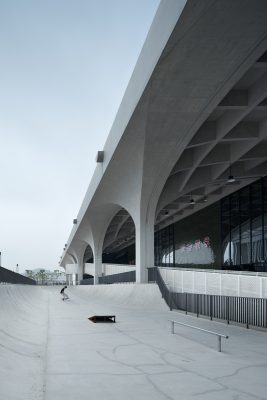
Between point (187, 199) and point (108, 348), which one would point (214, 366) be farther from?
point (187, 199)

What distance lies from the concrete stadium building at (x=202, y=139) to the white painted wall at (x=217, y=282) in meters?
0.05


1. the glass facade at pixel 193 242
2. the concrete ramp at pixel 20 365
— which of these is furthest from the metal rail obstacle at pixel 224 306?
the glass facade at pixel 193 242

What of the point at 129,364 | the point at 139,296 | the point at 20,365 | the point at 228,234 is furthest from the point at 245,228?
the point at 20,365

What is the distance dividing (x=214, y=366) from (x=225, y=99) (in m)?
11.8

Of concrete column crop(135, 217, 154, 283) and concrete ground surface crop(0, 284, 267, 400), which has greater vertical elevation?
concrete column crop(135, 217, 154, 283)

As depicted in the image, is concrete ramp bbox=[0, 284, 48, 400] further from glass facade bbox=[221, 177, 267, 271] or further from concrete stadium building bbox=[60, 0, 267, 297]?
glass facade bbox=[221, 177, 267, 271]

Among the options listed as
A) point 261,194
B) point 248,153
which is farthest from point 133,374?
point 261,194

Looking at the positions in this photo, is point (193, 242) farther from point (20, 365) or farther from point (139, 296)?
point (20, 365)

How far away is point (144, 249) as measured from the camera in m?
32.9

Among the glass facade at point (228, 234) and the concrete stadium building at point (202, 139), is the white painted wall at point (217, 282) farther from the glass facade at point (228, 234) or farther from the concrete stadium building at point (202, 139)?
the glass facade at point (228, 234)

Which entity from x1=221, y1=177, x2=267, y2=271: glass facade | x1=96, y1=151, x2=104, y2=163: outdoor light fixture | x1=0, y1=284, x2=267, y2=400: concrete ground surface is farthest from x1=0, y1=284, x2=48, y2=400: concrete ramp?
x1=221, y1=177, x2=267, y2=271: glass facade

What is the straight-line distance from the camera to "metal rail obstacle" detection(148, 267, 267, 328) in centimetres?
1659

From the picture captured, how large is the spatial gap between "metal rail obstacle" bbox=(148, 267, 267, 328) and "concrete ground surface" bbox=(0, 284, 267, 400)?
816 mm

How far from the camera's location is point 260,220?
3312 centimetres
